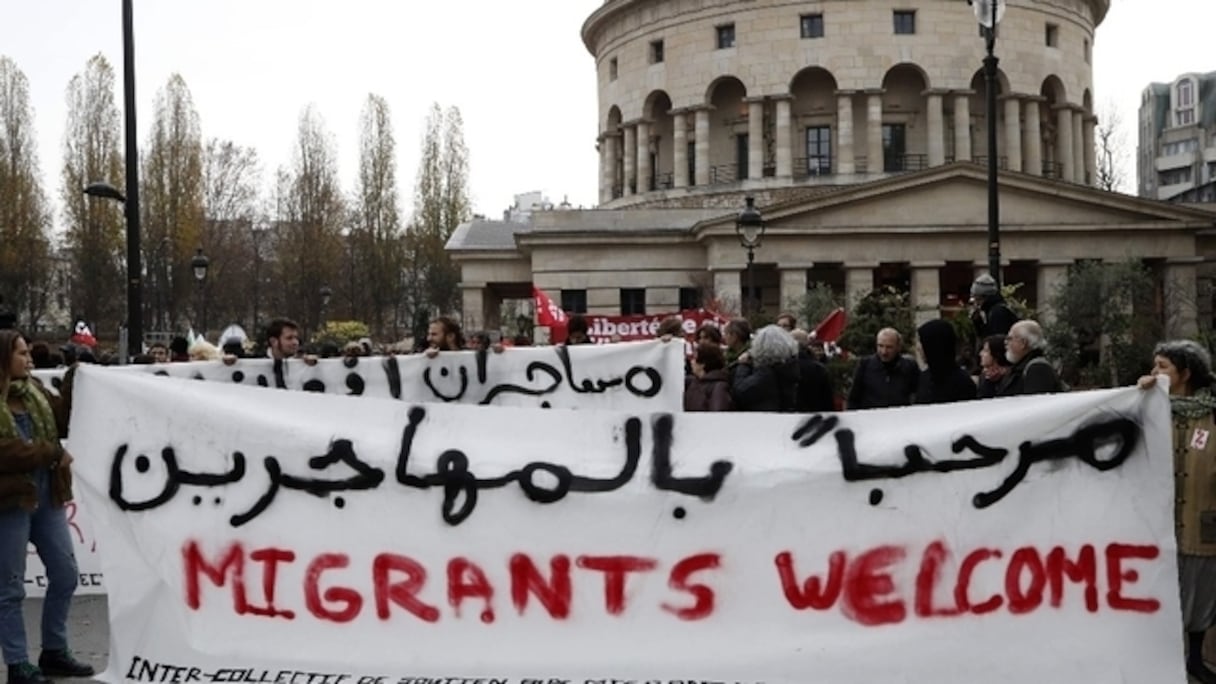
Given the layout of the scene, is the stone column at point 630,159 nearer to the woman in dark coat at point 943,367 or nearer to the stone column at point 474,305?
the stone column at point 474,305

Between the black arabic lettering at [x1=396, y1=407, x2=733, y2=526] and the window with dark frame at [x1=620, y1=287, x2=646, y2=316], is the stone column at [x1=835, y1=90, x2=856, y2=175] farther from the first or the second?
the black arabic lettering at [x1=396, y1=407, x2=733, y2=526]

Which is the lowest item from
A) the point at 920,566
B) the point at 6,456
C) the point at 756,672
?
the point at 756,672

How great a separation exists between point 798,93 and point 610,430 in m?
54.8

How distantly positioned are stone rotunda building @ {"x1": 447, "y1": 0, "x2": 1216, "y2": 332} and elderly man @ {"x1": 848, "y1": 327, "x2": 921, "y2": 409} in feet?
105

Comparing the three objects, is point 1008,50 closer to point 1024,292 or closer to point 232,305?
point 1024,292

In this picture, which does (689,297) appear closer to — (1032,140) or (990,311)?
(1032,140)

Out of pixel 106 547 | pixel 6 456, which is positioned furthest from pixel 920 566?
pixel 6 456

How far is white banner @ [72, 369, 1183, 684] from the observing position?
16.3ft

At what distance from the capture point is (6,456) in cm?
559

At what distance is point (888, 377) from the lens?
8.55 metres

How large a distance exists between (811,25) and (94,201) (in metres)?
31.8

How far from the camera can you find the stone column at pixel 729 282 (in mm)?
43781

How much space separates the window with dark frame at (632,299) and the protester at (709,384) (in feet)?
128

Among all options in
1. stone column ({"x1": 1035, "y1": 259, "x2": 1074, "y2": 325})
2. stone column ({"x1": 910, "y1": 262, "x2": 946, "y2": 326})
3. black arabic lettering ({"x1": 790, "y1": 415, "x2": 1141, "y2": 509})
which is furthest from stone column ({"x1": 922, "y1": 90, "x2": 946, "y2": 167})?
black arabic lettering ({"x1": 790, "y1": 415, "x2": 1141, "y2": 509})
